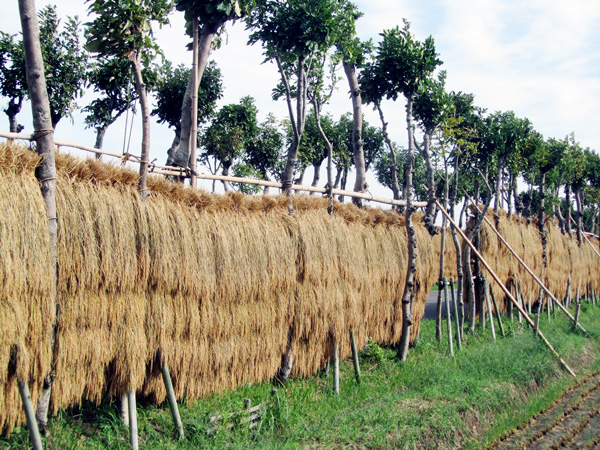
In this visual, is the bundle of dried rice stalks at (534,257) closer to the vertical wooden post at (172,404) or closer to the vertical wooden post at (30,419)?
the vertical wooden post at (172,404)

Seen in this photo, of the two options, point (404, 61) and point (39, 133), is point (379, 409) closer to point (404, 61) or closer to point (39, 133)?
point (39, 133)

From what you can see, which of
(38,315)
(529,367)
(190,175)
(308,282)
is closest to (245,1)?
(190,175)

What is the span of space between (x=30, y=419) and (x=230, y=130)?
16.0 m

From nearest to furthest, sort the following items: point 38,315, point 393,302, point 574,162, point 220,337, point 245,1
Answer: point 38,315, point 220,337, point 245,1, point 393,302, point 574,162

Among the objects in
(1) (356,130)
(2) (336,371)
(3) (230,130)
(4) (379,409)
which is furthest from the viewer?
(3) (230,130)

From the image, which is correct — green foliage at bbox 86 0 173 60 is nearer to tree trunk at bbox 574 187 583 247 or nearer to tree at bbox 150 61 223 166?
tree at bbox 150 61 223 166

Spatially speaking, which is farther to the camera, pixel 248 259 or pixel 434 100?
pixel 434 100

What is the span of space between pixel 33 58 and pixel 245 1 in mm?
3542

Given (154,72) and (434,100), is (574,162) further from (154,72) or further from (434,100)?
(154,72)

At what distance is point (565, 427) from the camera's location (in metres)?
7.04

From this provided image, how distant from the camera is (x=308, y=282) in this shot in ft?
24.0

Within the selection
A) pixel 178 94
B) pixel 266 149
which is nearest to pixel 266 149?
pixel 266 149

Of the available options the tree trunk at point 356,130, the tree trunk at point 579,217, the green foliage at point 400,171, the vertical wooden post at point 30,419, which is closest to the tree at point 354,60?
the tree trunk at point 356,130

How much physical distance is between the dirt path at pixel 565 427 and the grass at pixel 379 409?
142mm
